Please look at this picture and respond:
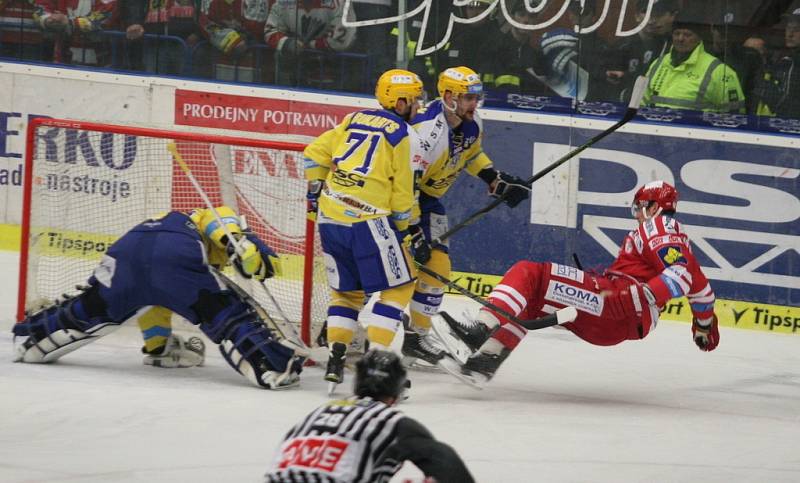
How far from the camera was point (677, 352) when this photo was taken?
718 centimetres

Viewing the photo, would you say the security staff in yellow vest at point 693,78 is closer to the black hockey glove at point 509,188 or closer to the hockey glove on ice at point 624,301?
the black hockey glove at point 509,188

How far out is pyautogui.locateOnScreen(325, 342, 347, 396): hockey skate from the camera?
5492 mm

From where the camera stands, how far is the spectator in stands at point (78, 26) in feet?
28.3

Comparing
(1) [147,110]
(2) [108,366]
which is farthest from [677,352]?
(1) [147,110]

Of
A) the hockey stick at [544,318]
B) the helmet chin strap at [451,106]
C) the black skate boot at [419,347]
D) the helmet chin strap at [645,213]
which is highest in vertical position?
the helmet chin strap at [451,106]

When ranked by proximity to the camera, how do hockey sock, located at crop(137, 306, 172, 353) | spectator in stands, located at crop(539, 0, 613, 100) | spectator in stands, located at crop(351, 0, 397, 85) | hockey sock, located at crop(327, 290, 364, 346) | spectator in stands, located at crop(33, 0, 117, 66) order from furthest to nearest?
1. spectator in stands, located at crop(33, 0, 117, 66)
2. spectator in stands, located at crop(351, 0, 397, 85)
3. spectator in stands, located at crop(539, 0, 613, 100)
4. hockey sock, located at crop(137, 306, 172, 353)
5. hockey sock, located at crop(327, 290, 364, 346)

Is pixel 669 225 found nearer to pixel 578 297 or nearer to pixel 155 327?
pixel 578 297

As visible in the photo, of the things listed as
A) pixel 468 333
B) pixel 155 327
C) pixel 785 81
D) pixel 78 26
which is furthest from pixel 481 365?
pixel 78 26

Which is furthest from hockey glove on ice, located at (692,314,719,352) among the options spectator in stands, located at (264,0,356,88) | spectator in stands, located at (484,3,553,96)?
spectator in stands, located at (264,0,356,88)

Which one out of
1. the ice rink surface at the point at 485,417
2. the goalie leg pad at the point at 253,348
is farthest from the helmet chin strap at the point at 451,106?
the goalie leg pad at the point at 253,348

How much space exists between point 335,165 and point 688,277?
152cm

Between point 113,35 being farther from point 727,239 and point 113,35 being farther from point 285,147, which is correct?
point 727,239

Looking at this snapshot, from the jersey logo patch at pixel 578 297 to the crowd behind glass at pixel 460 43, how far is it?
2444mm

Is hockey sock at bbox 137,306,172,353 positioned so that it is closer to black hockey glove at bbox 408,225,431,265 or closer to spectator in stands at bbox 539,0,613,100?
black hockey glove at bbox 408,225,431,265
